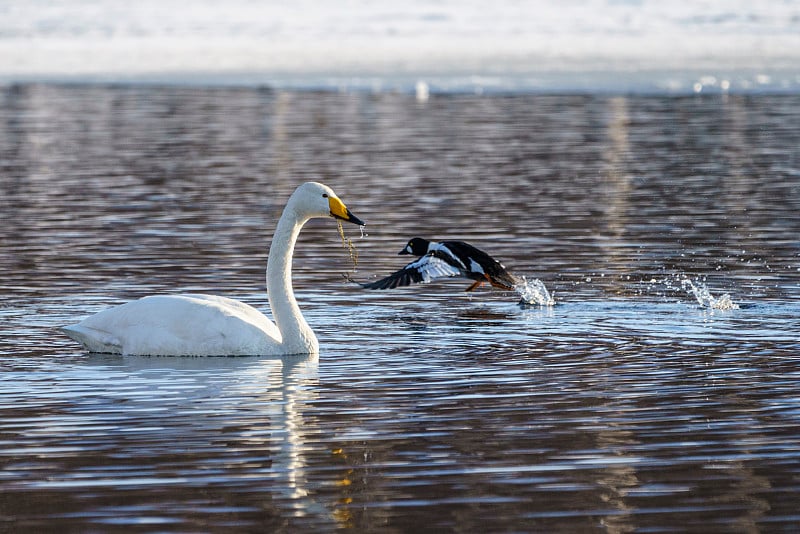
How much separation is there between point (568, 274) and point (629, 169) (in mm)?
10429

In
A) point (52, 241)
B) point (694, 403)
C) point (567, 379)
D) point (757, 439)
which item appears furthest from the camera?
point (52, 241)

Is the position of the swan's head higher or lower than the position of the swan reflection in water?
higher

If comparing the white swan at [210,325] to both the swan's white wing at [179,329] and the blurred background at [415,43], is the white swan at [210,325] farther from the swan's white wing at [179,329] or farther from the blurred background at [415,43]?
the blurred background at [415,43]

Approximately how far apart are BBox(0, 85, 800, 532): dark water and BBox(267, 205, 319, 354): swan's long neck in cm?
19

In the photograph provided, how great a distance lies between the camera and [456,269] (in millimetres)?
12797

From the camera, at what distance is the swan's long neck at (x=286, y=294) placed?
10227 mm

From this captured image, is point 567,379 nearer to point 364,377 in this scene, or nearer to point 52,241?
point 364,377

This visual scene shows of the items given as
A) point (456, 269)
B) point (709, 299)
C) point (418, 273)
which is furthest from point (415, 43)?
point (709, 299)

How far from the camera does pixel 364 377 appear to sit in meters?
9.36

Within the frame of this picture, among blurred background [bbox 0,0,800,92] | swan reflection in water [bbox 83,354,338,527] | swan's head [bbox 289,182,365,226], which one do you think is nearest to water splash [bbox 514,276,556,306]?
swan's head [bbox 289,182,365,226]

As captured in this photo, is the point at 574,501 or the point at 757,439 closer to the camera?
the point at 574,501

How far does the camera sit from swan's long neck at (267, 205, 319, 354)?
33.6 feet

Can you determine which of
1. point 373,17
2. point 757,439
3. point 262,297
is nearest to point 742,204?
point 262,297

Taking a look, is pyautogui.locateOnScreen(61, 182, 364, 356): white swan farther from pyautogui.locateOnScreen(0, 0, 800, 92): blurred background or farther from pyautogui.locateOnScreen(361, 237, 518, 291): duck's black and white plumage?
pyautogui.locateOnScreen(0, 0, 800, 92): blurred background
